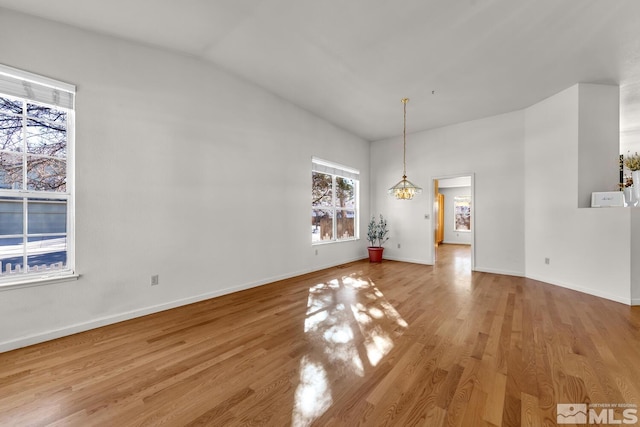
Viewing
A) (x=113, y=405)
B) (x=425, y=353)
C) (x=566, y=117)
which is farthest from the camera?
(x=566, y=117)

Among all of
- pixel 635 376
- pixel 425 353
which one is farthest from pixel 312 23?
pixel 635 376

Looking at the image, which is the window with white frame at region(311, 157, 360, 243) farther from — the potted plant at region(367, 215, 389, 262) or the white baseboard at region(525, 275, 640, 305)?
the white baseboard at region(525, 275, 640, 305)

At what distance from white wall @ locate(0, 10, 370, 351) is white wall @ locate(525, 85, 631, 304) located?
4730 millimetres

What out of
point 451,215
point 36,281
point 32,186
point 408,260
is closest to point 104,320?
point 36,281

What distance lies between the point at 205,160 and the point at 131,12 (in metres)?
1.67

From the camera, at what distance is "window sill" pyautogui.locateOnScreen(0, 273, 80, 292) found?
2.33 m

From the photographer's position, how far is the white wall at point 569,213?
12.4 feet

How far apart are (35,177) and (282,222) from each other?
10.2ft

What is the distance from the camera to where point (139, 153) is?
3068 millimetres

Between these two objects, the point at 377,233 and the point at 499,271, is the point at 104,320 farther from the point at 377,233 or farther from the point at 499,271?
the point at 499,271

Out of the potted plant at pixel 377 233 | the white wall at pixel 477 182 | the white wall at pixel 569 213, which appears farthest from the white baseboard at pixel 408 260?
the white wall at pixel 569 213

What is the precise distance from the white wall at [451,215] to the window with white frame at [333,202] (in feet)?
22.0

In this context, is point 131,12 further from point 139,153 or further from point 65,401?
point 65,401

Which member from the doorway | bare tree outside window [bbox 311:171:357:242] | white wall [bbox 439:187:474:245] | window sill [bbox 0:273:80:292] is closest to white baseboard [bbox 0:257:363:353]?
window sill [bbox 0:273:80:292]
